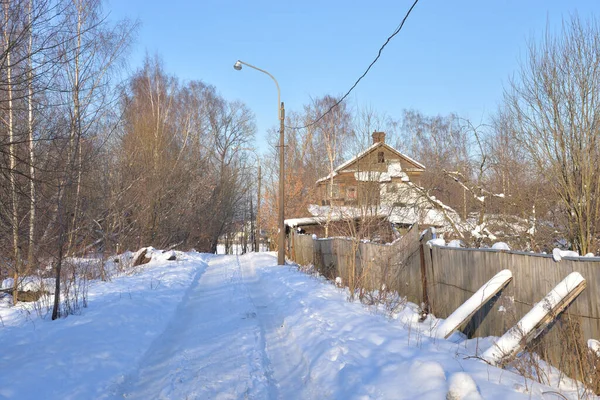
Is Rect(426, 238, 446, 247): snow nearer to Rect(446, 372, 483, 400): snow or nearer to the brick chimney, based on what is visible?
Rect(446, 372, 483, 400): snow

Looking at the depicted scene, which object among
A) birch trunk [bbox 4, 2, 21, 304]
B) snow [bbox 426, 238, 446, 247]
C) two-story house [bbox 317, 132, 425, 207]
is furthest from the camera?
two-story house [bbox 317, 132, 425, 207]

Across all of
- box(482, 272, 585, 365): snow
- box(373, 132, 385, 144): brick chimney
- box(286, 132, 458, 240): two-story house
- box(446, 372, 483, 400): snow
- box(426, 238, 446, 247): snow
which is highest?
box(373, 132, 385, 144): brick chimney

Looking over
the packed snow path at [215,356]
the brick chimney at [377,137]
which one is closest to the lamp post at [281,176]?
the brick chimney at [377,137]

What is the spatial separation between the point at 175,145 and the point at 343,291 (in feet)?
76.7

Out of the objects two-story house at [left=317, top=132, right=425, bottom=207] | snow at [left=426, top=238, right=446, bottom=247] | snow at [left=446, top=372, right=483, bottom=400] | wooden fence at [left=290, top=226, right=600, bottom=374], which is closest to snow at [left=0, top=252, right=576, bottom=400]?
snow at [left=446, top=372, right=483, bottom=400]

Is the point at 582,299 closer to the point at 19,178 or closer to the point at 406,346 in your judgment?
the point at 406,346

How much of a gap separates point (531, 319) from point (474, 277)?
203 cm

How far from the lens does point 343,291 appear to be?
1162 centimetres

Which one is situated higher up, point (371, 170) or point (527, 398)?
point (371, 170)

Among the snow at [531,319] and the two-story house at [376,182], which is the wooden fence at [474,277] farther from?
the two-story house at [376,182]

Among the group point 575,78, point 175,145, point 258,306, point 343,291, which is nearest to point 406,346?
point 258,306

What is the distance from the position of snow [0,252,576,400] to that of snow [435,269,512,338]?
0.69 feet

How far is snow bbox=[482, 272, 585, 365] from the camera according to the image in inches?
184

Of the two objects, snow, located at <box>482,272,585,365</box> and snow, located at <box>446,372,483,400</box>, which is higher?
snow, located at <box>482,272,585,365</box>
